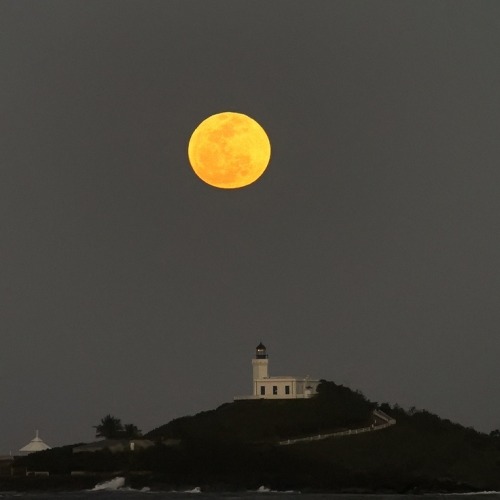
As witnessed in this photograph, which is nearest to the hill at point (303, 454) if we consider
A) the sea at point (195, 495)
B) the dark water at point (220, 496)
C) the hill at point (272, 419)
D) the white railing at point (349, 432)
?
the hill at point (272, 419)

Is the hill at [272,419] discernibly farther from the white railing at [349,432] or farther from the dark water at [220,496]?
the dark water at [220,496]

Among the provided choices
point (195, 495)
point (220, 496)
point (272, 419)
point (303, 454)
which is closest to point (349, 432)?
point (272, 419)

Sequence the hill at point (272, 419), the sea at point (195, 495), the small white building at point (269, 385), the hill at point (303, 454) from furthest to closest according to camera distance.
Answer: the small white building at point (269, 385) < the hill at point (272, 419) < the hill at point (303, 454) < the sea at point (195, 495)

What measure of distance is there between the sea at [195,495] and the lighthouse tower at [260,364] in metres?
35.0

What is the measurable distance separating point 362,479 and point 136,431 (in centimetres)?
3795

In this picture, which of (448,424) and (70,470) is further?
(448,424)

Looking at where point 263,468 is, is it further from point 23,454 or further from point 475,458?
point 23,454

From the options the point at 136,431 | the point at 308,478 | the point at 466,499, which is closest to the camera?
the point at 466,499

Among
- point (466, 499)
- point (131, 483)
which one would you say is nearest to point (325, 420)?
point (131, 483)

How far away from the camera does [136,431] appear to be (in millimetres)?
184500

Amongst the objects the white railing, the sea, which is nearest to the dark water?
the sea

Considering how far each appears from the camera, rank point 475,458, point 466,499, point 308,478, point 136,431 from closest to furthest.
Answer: point 466,499 < point 308,478 < point 475,458 < point 136,431

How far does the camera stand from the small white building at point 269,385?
190 m

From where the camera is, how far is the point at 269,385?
7530 inches
